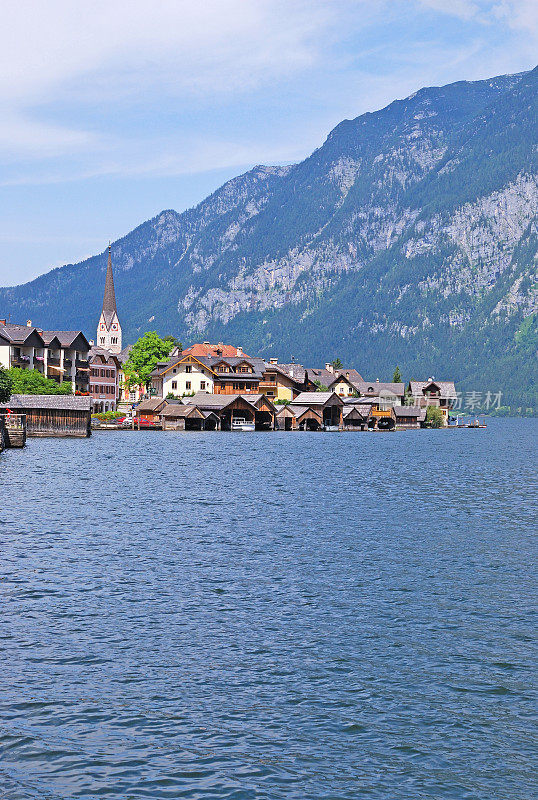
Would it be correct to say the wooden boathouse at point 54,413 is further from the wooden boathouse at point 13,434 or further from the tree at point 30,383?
the wooden boathouse at point 13,434

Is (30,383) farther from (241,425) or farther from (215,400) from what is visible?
(241,425)

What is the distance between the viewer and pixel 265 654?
77.4 ft

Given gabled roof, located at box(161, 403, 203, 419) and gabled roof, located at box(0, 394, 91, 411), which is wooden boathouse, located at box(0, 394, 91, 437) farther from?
gabled roof, located at box(161, 403, 203, 419)

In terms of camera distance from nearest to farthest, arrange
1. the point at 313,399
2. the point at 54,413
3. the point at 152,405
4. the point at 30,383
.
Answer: the point at 54,413 < the point at 30,383 < the point at 152,405 < the point at 313,399

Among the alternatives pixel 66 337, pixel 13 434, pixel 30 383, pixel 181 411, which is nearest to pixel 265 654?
pixel 13 434

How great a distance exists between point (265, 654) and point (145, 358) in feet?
550

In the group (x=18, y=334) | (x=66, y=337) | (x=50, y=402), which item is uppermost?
(x=66, y=337)

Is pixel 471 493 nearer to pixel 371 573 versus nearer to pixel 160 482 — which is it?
pixel 160 482

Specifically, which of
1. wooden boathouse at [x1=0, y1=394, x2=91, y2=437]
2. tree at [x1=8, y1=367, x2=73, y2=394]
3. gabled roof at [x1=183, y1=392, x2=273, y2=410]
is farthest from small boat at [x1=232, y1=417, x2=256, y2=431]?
wooden boathouse at [x1=0, y1=394, x2=91, y2=437]

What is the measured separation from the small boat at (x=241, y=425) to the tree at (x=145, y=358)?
23.0 metres

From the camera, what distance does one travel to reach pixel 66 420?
131 meters

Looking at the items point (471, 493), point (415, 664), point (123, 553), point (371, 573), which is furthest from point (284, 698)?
point (471, 493)

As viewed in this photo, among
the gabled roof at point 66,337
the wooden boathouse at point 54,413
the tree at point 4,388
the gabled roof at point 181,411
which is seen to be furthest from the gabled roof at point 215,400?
the tree at point 4,388

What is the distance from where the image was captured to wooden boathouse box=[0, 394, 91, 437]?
127m
